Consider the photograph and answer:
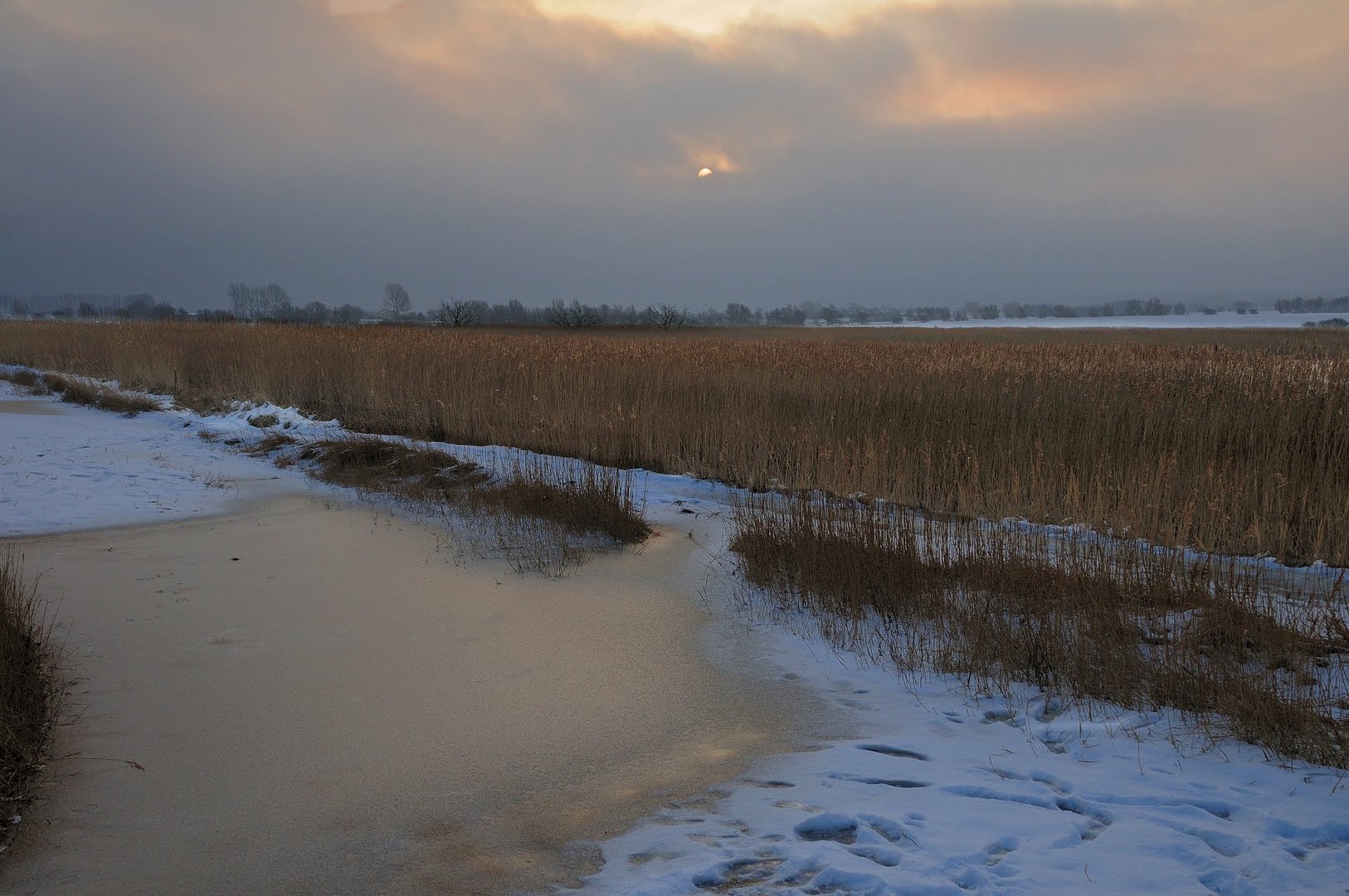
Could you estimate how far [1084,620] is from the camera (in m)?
4.66

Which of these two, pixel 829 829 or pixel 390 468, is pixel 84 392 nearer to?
pixel 390 468

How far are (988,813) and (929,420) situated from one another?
24.1 feet

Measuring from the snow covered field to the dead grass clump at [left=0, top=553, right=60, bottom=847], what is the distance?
2343 mm

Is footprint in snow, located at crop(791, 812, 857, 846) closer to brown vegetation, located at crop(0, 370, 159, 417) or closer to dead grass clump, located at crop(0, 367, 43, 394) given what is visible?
brown vegetation, located at crop(0, 370, 159, 417)

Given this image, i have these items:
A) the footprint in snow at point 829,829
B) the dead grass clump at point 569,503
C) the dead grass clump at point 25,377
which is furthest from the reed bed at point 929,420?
the dead grass clump at point 25,377

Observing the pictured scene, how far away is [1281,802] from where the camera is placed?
3.14 m

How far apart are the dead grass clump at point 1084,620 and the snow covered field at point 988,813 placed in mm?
186

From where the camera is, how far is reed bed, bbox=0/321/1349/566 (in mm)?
6961

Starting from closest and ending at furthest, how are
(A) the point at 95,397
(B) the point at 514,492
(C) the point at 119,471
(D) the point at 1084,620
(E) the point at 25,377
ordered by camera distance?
(D) the point at 1084,620 → (B) the point at 514,492 → (C) the point at 119,471 → (A) the point at 95,397 → (E) the point at 25,377

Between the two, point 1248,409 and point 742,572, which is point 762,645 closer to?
point 742,572

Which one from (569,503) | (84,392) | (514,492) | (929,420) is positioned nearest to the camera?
(569,503)

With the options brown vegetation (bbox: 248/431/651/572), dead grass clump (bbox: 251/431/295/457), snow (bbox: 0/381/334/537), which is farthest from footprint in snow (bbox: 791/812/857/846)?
dead grass clump (bbox: 251/431/295/457)

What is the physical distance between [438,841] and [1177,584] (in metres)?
4.24

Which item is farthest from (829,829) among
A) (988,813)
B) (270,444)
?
(270,444)
